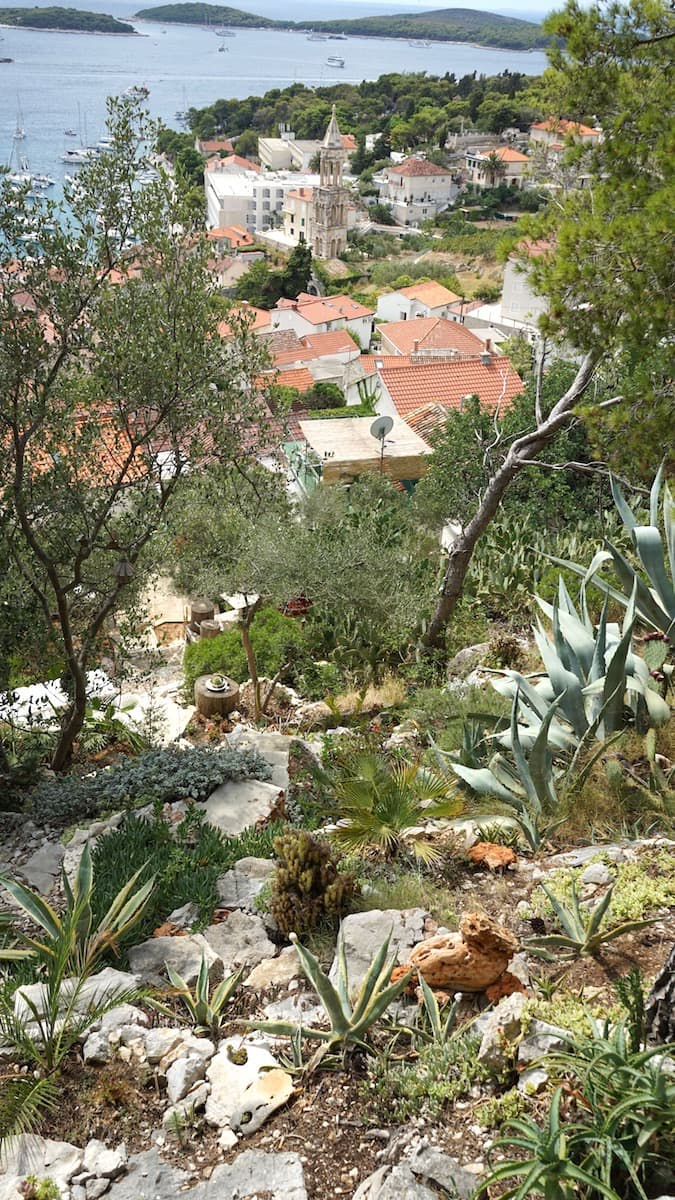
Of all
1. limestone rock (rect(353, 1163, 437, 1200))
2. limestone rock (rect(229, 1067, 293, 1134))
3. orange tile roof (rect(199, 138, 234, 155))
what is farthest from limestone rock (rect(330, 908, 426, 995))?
orange tile roof (rect(199, 138, 234, 155))

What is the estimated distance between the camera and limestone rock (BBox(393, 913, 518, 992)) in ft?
12.3

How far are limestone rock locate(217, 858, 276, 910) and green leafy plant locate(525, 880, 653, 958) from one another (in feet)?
5.89

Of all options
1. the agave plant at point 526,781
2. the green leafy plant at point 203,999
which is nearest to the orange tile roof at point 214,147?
the agave plant at point 526,781

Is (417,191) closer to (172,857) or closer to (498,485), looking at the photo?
(498,485)

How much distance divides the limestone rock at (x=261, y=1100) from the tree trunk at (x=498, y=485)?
4961 mm

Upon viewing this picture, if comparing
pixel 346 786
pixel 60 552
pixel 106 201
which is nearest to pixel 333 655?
pixel 60 552

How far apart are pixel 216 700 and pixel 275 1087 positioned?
6.84 metres

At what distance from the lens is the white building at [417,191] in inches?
3873

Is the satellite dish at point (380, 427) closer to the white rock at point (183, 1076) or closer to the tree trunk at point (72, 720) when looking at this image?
the tree trunk at point (72, 720)

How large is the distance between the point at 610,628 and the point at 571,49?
3.92m

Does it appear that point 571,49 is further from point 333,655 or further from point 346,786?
point 333,655

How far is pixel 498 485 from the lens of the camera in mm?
8812

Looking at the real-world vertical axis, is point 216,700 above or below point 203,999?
below

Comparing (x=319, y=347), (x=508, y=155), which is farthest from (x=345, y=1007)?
(x=508, y=155)
